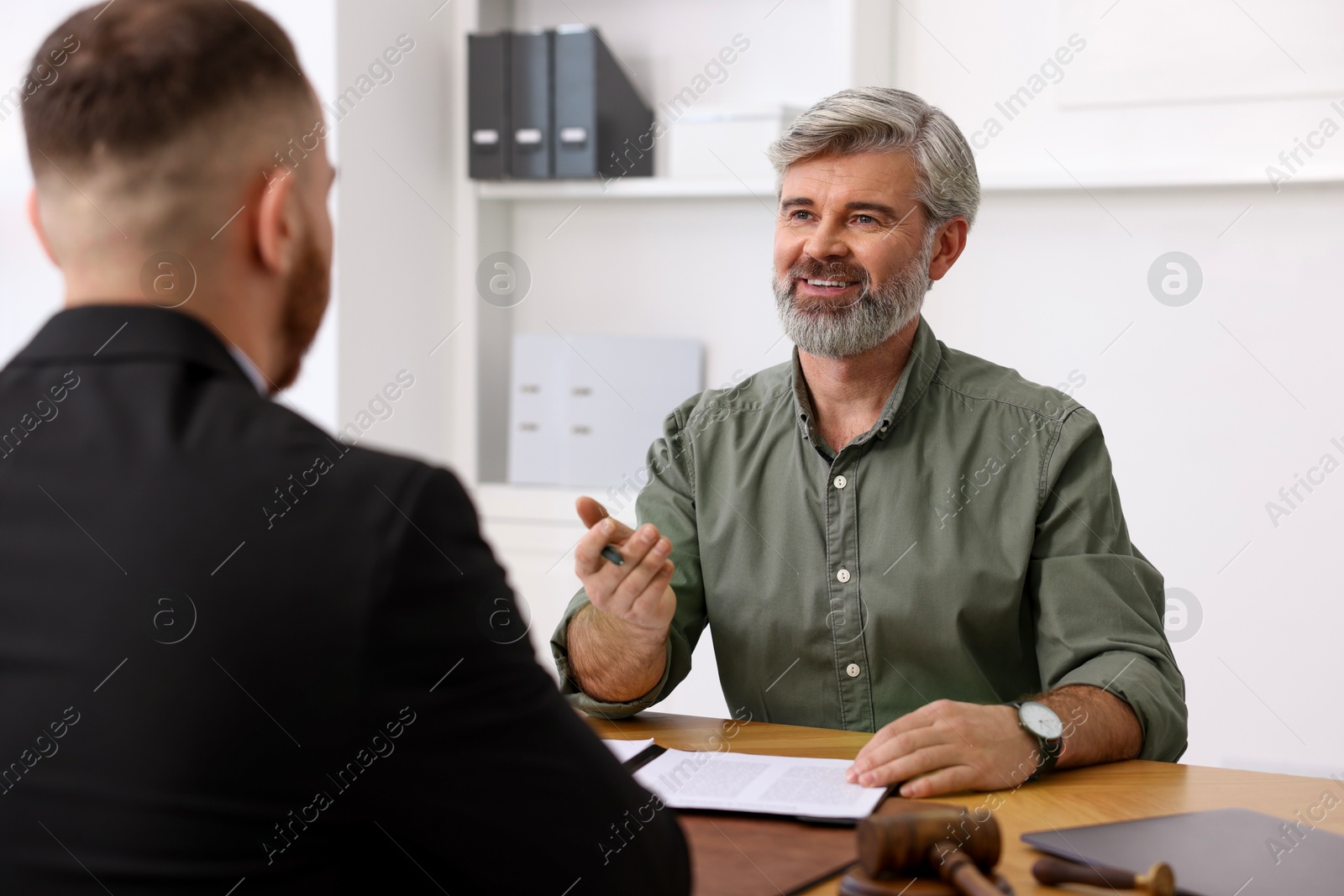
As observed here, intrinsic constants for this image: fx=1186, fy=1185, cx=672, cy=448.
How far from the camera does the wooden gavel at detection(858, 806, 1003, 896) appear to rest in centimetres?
96

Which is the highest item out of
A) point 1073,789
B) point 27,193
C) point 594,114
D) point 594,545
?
point 594,114

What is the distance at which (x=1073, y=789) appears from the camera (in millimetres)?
1252

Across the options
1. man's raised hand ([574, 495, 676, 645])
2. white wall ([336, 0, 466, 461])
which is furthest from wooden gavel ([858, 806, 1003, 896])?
white wall ([336, 0, 466, 461])

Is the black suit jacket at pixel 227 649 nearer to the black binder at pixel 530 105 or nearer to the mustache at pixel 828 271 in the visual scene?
the mustache at pixel 828 271

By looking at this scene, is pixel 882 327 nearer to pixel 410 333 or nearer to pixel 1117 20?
pixel 1117 20

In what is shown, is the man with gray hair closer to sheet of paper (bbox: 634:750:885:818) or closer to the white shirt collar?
sheet of paper (bbox: 634:750:885:818)

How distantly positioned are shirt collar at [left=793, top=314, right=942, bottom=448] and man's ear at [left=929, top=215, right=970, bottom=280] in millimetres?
112

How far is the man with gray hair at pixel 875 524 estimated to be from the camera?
1.52 meters

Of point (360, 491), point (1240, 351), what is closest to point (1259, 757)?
point (1240, 351)

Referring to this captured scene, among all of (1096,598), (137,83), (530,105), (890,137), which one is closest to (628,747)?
(1096,598)

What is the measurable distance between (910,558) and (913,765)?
47cm

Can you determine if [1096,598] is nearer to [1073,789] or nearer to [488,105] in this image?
[1073,789]

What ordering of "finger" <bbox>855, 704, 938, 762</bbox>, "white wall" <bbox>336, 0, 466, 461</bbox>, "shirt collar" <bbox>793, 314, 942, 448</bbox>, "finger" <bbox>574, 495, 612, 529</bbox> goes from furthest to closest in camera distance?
"white wall" <bbox>336, 0, 466, 461</bbox> → "shirt collar" <bbox>793, 314, 942, 448</bbox> → "finger" <bbox>574, 495, 612, 529</bbox> → "finger" <bbox>855, 704, 938, 762</bbox>

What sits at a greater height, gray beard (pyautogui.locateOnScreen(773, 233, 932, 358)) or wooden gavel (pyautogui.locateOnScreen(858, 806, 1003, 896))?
gray beard (pyautogui.locateOnScreen(773, 233, 932, 358))
